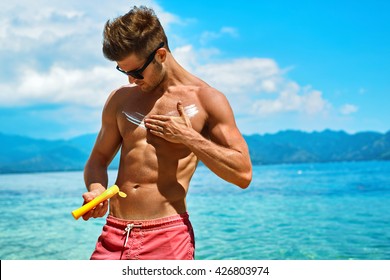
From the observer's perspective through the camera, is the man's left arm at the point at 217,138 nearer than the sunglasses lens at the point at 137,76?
Yes

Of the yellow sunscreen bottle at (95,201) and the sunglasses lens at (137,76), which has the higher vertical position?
the sunglasses lens at (137,76)

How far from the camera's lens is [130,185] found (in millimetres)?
2801

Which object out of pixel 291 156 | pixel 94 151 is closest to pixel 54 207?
pixel 94 151

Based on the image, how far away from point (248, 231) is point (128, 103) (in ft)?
43.3

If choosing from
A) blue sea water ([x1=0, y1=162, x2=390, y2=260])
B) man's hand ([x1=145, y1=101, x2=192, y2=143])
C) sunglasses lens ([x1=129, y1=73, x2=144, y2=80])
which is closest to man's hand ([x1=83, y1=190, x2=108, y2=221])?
man's hand ([x1=145, y1=101, x2=192, y2=143])

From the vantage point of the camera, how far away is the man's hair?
264 centimetres

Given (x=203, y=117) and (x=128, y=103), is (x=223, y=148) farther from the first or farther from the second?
(x=128, y=103)

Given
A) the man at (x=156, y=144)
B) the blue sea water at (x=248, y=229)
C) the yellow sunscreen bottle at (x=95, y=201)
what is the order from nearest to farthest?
the yellow sunscreen bottle at (x=95, y=201) → the man at (x=156, y=144) → the blue sea water at (x=248, y=229)

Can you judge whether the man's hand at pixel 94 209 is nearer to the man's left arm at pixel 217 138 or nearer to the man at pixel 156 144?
the man at pixel 156 144

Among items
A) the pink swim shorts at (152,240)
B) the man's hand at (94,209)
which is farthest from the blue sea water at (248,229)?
the man's hand at (94,209)

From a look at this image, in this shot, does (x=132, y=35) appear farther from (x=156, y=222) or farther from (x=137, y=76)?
(x=156, y=222)

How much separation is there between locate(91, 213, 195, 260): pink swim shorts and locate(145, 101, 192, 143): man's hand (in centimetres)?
41

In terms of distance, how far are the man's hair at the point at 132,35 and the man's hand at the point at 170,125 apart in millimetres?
309

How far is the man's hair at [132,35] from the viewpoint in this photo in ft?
8.66
